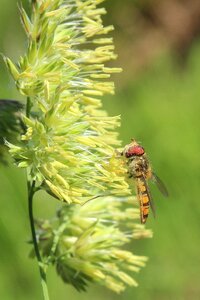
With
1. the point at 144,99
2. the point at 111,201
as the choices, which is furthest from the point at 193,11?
the point at 111,201

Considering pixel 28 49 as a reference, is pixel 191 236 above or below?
below

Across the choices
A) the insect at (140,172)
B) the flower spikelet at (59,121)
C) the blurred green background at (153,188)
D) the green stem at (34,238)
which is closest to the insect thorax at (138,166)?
the insect at (140,172)

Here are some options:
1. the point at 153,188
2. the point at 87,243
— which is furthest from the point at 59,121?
the point at 153,188

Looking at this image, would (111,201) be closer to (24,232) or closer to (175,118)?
(24,232)

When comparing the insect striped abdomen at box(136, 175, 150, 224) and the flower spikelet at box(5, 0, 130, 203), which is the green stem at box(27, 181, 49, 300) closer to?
the flower spikelet at box(5, 0, 130, 203)

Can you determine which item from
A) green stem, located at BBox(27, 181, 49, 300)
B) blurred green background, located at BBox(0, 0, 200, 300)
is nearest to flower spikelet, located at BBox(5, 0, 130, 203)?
green stem, located at BBox(27, 181, 49, 300)
